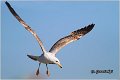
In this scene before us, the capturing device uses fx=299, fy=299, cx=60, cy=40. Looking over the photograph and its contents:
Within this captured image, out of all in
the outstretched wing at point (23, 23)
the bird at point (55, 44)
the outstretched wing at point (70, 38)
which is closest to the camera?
the bird at point (55, 44)

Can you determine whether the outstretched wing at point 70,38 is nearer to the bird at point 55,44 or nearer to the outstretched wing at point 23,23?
the bird at point 55,44

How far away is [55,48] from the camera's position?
264 inches

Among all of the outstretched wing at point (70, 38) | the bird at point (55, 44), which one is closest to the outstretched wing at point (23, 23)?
the bird at point (55, 44)

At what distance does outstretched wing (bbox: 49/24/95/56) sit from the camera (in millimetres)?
6706

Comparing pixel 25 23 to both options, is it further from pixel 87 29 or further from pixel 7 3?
pixel 87 29

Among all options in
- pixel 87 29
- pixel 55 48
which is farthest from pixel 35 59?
pixel 87 29

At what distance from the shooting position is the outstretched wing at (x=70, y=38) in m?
6.71

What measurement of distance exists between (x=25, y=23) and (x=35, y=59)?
1.07 m

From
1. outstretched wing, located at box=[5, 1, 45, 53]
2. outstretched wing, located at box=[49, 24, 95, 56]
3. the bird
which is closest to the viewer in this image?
the bird

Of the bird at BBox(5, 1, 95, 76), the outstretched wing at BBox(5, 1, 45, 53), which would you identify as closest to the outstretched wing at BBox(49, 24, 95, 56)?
the bird at BBox(5, 1, 95, 76)

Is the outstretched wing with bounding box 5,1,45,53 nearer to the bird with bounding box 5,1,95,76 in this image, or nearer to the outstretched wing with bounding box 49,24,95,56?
the bird with bounding box 5,1,95,76

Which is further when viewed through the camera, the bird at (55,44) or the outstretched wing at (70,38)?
the outstretched wing at (70,38)

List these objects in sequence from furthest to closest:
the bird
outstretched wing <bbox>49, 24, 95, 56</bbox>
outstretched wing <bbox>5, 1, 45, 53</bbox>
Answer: outstretched wing <bbox>49, 24, 95, 56</bbox>, outstretched wing <bbox>5, 1, 45, 53</bbox>, the bird

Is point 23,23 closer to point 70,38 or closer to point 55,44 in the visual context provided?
point 55,44
